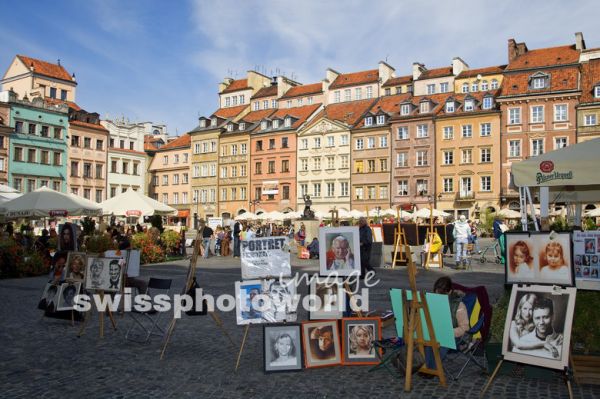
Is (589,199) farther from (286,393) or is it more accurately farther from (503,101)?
(503,101)

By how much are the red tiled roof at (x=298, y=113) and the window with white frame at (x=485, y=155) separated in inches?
767

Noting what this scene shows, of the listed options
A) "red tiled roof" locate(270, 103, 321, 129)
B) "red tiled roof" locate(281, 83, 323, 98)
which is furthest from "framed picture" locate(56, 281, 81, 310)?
"red tiled roof" locate(281, 83, 323, 98)

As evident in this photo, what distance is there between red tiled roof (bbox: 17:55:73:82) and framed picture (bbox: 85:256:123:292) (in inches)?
2366

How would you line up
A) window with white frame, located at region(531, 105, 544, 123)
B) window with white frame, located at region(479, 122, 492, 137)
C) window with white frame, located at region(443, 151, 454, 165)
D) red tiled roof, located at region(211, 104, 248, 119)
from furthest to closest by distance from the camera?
1. red tiled roof, located at region(211, 104, 248, 119)
2. window with white frame, located at region(443, 151, 454, 165)
3. window with white frame, located at region(479, 122, 492, 137)
4. window with white frame, located at region(531, 105, 544, 123)

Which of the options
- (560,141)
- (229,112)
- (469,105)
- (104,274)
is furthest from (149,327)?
(229,112)

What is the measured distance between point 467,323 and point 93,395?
4.06 metres

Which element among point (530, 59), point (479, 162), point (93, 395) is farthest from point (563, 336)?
point (530, 59)

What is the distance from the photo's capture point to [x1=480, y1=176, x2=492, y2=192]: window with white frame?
164 feet

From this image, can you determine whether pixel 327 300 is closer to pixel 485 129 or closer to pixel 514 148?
pixel 514 148

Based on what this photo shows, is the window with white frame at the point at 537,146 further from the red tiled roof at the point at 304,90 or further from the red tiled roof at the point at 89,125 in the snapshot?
the red tiled roof at the point at 89,125

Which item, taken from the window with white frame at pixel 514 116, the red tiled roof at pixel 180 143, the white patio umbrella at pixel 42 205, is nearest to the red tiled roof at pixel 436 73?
the window with white frame at pixel 514 116

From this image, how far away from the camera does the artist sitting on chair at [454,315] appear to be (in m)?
6.47

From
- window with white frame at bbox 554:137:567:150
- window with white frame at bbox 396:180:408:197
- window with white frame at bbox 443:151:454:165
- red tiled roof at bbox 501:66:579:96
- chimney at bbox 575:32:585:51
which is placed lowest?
window with white frame at bbox 396:180:408:197

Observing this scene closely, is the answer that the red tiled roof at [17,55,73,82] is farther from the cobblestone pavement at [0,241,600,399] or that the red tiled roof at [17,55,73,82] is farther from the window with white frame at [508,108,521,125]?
the cobblestone pavement at [0,241,600,399]
